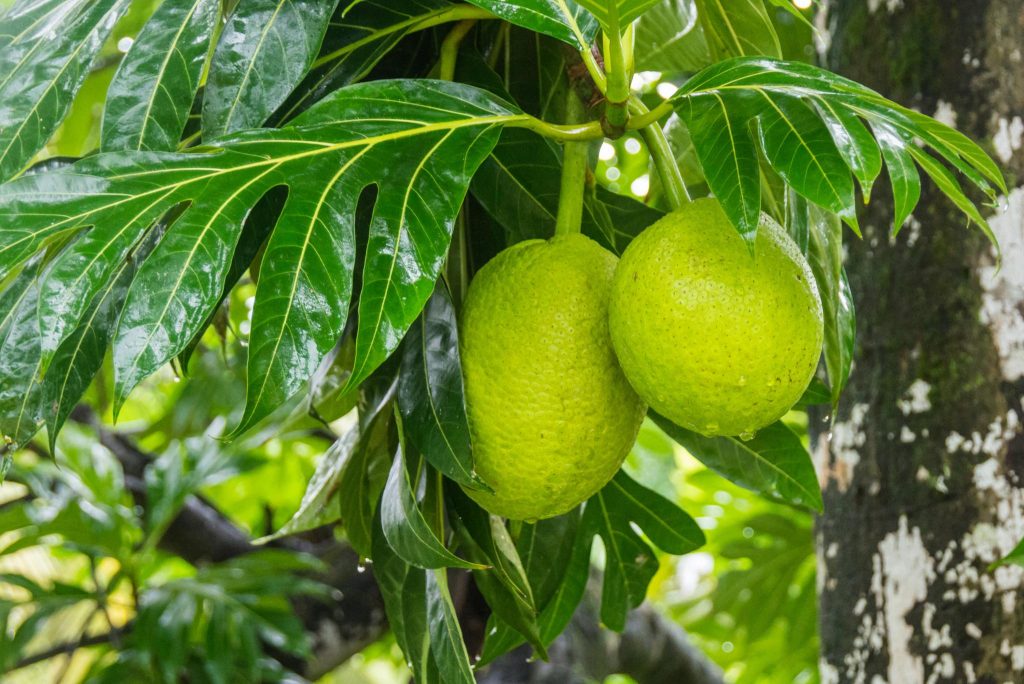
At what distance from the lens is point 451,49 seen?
2.66 feet

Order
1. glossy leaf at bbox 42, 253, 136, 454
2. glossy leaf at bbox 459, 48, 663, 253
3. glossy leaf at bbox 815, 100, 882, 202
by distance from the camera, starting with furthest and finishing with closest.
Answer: glossy leaf at bbox 459, 48, 663, 253, glossy leaf at bbox 42, 253, 136, 454, glossy leaf at bbox 815, 100, 882, 202

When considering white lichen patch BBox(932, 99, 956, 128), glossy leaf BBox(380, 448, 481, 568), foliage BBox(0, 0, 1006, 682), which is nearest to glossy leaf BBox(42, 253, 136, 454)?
foliage BBox(0, 0, 1006, 682)

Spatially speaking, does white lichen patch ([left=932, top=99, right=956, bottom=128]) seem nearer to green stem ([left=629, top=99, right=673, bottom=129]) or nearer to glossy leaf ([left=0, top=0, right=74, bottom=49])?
green stem ([left=629, top=99, right=673, bottom=129])

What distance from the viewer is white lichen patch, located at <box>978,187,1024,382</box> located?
3.62 feet

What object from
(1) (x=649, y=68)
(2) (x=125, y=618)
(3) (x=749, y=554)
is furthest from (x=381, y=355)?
(3) (x=749, y=554)

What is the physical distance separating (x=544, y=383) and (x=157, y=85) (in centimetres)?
32

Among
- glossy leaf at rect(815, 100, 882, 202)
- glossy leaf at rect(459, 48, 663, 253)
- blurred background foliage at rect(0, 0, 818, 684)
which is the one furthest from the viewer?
blurred background foliage at rect(0, 0, 818, 684)

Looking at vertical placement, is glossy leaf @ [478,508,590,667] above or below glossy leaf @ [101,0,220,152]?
below

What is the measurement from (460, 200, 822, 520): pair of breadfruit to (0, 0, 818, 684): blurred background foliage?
484mm

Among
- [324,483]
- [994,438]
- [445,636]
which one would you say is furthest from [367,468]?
[994,438]

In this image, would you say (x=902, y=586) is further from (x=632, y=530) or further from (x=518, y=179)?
(x=518, y=179)

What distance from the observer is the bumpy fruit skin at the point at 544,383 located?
68 cm

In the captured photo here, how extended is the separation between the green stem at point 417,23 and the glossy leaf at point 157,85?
0.32ft

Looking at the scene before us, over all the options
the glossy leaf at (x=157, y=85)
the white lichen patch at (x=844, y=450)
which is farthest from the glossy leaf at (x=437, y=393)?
the white lichen patch at (x=844, y=450)
